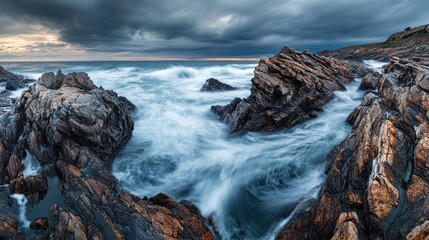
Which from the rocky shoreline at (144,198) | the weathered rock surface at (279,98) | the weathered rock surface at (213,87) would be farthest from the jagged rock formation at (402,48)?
the rocky shoreline at (144,198)

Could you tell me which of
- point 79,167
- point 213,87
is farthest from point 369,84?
point 79,167

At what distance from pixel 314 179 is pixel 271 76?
10.0 m

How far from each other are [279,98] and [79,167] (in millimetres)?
13688

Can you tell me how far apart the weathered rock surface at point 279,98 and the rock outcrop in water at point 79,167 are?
8482mm

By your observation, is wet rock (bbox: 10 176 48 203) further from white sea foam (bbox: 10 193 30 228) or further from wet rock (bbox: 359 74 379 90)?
wet rock (bbox: 359 74 379 90)

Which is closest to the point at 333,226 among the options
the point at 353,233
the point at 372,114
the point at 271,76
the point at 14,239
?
the point at 353,233

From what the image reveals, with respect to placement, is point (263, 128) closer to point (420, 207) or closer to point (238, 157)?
point (238, 157)

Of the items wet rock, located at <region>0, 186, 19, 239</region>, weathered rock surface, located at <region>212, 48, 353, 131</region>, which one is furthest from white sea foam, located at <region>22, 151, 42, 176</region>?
weathered rock surface, located at <region>212, 48, 353, 131</region>

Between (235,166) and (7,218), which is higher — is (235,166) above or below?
below

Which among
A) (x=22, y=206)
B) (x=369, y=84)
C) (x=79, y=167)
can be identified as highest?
(x=369, y=84)

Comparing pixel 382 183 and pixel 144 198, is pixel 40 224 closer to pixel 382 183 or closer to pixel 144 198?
pixel 144 198

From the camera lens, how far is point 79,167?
11.1 metres

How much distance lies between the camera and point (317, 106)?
19.8m

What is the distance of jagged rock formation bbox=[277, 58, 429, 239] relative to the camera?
6.36m
